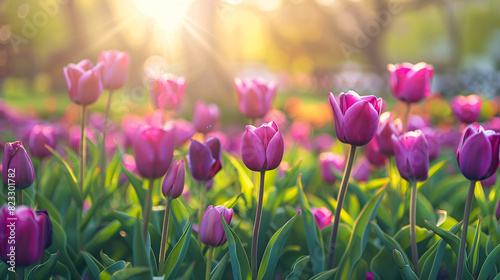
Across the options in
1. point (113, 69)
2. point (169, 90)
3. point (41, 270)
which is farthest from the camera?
point (169, 90)

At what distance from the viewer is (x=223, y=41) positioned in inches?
412

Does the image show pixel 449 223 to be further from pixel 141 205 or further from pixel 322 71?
pixel 322 71

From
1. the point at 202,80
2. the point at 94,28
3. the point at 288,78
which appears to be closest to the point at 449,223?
the point at 202,80

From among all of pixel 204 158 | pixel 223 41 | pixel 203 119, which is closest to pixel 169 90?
pixel 203 119

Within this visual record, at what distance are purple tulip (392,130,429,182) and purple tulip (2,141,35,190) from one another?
119 centimetres

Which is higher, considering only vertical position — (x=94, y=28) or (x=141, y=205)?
(x=141, y=205)

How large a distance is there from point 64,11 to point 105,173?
17.1 meters

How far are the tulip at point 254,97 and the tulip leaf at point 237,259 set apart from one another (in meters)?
0.91

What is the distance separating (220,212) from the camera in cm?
129

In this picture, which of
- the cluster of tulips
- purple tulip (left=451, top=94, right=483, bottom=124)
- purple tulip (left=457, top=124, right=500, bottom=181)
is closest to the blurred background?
the cluster of tulips

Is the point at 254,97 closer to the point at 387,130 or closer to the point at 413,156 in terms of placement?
the point at 387,130

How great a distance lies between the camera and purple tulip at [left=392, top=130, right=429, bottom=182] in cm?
136

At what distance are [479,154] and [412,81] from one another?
2.33 ft

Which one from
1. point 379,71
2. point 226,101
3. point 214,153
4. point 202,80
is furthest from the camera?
point 379,71
